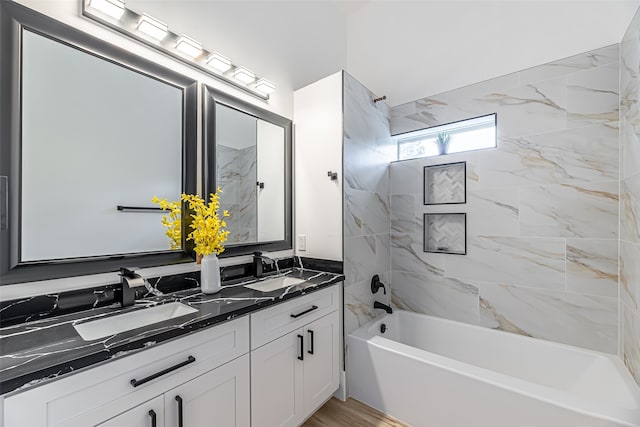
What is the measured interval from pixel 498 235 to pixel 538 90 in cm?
108

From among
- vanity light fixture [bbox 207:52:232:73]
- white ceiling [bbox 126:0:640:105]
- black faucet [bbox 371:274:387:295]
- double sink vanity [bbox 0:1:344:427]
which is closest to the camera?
double sink vanity [bbox 0:1:344:427]

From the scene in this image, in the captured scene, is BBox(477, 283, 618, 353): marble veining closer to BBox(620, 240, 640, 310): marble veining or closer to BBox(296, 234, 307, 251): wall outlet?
BBox(620, 240, 640, 310): marble veining

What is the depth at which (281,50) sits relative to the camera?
7.34 ft

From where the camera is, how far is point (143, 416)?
3.10 ft

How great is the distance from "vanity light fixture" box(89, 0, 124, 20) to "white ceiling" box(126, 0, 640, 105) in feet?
0.35

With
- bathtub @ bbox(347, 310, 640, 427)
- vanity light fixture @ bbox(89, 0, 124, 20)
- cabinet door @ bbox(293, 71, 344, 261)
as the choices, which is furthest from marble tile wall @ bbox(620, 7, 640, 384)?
vanity light fixture @ bbox(89, 0, 124, 20)

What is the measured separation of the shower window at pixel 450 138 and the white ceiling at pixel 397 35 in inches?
13.0

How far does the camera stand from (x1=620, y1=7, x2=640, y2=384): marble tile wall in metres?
1.46

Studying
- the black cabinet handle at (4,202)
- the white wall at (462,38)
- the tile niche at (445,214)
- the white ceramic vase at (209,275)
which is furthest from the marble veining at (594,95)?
the black cabinet handle at (4,202)

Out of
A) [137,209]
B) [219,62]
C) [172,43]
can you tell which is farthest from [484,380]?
[172,43]

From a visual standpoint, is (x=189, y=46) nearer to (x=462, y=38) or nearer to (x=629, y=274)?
(x=462, y=38)

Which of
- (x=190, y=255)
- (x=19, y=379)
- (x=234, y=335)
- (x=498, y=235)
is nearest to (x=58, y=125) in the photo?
(x=190, y=255)

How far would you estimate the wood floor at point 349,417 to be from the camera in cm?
179

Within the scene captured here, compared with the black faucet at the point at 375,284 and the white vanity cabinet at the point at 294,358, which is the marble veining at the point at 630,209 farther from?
the white vanity cabinet at the point at 294,358
